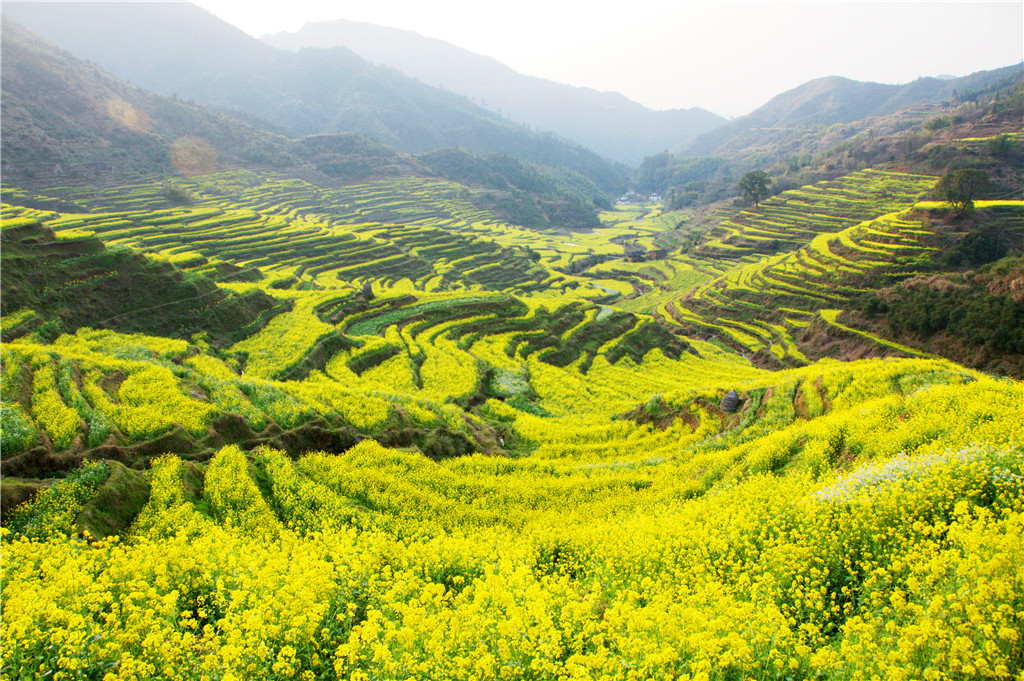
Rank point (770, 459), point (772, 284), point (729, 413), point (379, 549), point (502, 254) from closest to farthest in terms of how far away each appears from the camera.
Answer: point (379, 549)
point (770, 459)
point (729, 413)
point (772, 284)
point (502, 254)

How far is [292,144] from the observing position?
119562mm

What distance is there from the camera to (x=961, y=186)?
5116cm

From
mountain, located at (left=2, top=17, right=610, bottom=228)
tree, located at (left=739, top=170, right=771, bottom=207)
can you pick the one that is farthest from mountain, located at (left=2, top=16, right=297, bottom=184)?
tree, located at (left=739, top=170, right=771, bottom=207)

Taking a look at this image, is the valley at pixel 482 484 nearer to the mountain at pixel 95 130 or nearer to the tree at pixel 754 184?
the mountain at pixel 95 130

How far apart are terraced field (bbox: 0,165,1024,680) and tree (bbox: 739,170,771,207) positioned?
249ft

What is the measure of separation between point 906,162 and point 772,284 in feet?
146

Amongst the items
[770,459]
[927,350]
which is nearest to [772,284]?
[927,350]

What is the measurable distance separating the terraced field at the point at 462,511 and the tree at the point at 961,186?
48.7m

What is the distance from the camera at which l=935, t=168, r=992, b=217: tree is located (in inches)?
2014

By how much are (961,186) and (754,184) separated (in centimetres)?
4013

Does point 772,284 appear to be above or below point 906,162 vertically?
below

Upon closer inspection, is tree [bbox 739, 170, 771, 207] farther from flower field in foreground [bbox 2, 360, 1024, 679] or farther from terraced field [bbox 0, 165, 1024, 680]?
flower field in foreground [bbox 2, 360, 1024, 679]

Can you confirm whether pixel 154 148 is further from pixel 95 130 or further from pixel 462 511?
pixel 462 511

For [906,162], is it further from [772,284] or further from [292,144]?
[292,144]
